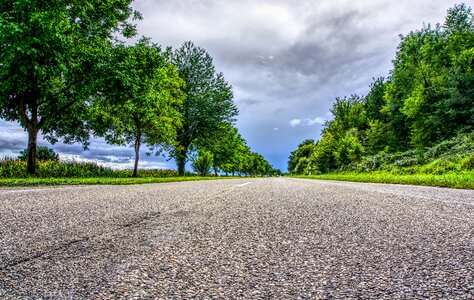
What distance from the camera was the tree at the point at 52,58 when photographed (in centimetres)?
1076

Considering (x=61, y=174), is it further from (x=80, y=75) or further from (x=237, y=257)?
(x=237, y=257)

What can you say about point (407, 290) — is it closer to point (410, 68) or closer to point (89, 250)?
point (89, 250)

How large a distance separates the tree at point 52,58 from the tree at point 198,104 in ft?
33.7

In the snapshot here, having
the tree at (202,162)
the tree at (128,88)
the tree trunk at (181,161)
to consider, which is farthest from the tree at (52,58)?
the tree at (202,162)

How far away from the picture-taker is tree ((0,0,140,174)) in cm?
1076

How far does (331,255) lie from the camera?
161cm

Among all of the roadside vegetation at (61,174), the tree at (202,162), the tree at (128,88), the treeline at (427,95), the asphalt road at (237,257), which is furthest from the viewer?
the tree at (202,162)

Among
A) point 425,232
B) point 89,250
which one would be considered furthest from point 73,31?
point 425,232

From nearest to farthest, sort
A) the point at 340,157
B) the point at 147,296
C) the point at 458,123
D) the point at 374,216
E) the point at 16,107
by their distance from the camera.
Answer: the point at 147,296 < the point at 374,216 < the point at 16,107 < the point at 458,123 < the point at 340,157

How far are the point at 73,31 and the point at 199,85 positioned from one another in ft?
53.5

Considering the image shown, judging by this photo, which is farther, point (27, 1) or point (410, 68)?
point (410, 68)

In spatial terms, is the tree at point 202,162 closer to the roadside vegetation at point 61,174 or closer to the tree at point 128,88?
the roadside vegetation at point 61,174

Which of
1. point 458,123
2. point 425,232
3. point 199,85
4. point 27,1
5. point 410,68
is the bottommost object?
point 425,232

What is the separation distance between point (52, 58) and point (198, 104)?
17.2 metres
